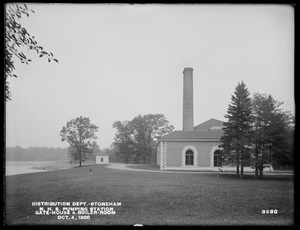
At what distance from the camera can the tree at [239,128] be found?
12.7 metres

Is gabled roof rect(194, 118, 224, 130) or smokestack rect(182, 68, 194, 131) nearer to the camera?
smokestack rect(182, 68, 194, 131)

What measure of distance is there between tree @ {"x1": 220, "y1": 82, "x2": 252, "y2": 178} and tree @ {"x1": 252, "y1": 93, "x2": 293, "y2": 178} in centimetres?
61

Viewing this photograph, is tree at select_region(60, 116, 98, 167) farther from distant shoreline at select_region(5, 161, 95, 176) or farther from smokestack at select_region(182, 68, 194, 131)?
smokestack at select_region(182, 68, 194, 131)

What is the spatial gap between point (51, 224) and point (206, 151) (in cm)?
1785

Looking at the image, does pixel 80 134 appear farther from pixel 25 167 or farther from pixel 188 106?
pixel 188 106

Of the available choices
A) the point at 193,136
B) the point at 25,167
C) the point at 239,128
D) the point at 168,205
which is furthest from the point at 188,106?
the point at 25,167

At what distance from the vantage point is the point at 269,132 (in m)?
11.5

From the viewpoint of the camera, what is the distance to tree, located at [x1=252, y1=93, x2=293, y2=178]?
36.2 feet

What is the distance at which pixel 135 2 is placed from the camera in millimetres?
5133

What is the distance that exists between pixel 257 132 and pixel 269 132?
66cm

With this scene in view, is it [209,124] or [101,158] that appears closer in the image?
[209,124]

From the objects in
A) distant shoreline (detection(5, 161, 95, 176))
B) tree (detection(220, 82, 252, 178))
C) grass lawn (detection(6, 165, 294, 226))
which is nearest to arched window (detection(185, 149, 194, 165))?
tree (detection(220, 82, 252, 178))

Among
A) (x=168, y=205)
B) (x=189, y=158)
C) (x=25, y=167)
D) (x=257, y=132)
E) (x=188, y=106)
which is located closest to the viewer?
(x=168, y=205)
